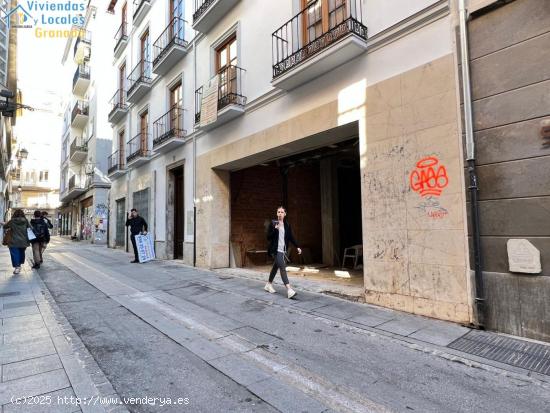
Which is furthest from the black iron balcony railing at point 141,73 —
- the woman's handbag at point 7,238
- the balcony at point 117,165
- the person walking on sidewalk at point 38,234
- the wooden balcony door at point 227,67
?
the woman's handbag at point 7,238

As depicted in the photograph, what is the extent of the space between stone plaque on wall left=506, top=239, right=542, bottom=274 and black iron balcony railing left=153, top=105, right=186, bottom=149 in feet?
32.4

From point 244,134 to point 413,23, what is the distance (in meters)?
4.73

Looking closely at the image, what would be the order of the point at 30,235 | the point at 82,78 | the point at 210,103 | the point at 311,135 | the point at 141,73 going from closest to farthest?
the point at 311,135
the point at 30,235
the point at 210,103
the point at 141,73
the point at 82,78

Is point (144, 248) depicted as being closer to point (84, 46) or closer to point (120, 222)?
point (120, 222)

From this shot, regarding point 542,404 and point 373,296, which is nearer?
point 542,404

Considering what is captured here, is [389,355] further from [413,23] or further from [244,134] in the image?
[244,134]

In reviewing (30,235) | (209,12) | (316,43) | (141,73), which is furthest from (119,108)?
(316,43)

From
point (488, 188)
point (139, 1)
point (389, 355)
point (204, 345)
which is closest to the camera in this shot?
point (389, 355)

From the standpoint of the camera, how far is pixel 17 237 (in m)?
8.53

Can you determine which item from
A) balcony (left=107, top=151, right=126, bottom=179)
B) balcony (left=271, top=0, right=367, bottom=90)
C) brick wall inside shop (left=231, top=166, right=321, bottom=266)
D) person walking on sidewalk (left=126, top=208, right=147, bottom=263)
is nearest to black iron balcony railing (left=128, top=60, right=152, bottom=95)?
balcony (left=107, top=151, right=126, bottom=179)

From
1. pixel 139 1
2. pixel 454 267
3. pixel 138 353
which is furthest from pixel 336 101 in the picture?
pixel 139 1

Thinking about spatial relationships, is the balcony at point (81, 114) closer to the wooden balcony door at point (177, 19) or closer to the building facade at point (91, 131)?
the building facade at point (91, 131)

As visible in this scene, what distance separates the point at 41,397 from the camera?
2.76 m

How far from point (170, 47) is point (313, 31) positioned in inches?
250
